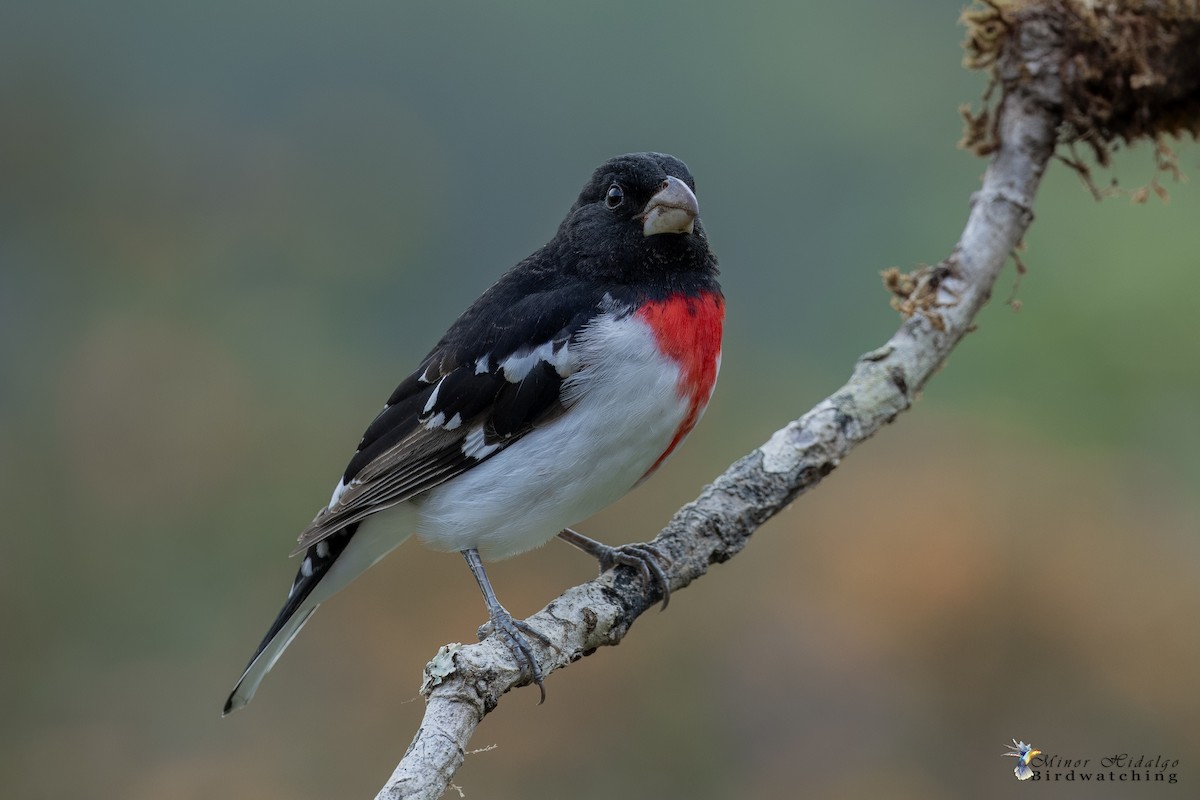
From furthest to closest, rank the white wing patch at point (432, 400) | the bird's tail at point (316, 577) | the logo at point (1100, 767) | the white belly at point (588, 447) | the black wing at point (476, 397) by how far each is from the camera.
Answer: the logo at point (1100, 767) < the bird's tail at point (316, 577) < the white wing patch at point (432, 400) < the black wing at point (476, 397) < the white belly at point (588, 447)

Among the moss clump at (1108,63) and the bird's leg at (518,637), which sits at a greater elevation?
the moss clump at (1108,63)

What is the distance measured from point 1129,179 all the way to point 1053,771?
2.44 m

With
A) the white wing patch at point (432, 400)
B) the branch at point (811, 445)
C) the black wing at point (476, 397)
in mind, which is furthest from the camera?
the white wing patch at point (432, 400)

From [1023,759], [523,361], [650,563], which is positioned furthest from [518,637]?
[1023,759]

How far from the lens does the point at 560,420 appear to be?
325cm

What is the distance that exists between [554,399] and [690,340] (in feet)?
1.33

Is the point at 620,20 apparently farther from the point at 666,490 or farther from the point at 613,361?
the point at 613,361

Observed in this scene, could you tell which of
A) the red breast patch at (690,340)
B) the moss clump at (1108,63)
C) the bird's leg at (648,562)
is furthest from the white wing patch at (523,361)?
the moss clump at (1108,63)

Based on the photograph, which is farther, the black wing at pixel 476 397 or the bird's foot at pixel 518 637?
the black wing at pixel 476 397

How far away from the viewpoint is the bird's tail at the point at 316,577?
11.8 feet

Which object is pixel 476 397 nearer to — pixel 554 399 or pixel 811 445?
pixel 554 399

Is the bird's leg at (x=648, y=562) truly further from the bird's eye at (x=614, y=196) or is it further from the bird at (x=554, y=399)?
the bird's eye at (x=614, y=196)

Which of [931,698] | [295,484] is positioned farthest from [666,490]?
[295,484]

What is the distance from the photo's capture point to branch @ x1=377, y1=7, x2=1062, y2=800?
8.25ft
